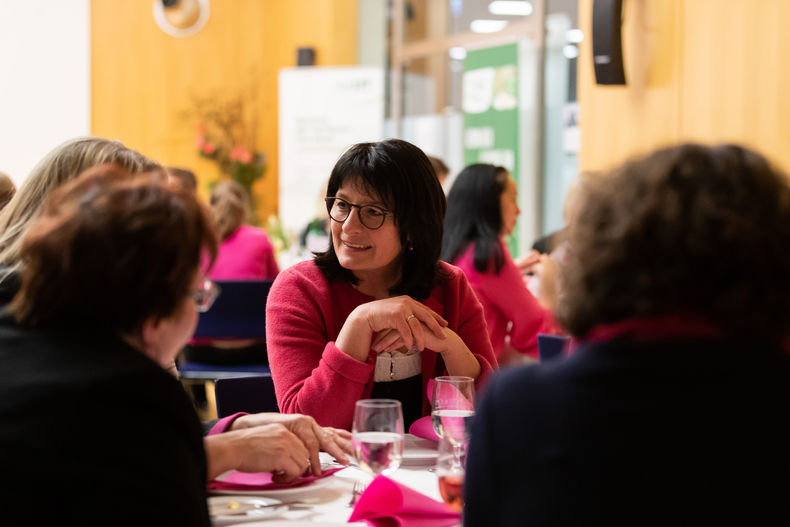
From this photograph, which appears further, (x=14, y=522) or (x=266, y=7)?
(x=266, y=7)

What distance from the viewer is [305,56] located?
942cm

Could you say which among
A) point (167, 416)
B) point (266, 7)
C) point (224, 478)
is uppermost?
point (266, 7)

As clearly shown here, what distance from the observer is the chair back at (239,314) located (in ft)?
14.5

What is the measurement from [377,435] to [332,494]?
189 mm

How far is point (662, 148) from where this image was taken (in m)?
1.03

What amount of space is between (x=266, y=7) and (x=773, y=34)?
6583 mm

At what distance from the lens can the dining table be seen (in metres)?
1.42

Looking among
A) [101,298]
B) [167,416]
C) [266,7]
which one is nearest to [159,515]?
[167,416]

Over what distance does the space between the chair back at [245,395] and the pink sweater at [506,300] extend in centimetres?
161

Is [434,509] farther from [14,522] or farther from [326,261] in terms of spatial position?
[326,261]

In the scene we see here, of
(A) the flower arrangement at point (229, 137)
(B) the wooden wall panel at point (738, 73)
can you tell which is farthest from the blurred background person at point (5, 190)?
(A) the flower arrangement at point (229, 137)

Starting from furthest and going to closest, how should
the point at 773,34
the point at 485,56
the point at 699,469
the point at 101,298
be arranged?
the point at 485,56
the point at 773,34
the point at 101,298
the point at 699,469

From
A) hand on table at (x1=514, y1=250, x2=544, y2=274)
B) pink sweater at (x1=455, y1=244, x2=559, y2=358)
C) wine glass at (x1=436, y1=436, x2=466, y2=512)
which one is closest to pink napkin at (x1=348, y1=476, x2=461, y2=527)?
wine glass at (x1=436, y1=436, x2=466, y2=512)

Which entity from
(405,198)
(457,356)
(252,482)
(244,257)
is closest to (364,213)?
(405,198)
